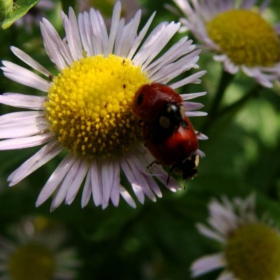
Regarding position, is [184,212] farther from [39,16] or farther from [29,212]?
[39,16]

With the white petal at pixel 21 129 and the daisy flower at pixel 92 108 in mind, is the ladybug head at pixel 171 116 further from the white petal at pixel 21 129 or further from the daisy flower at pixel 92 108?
the white petal at pixel 21 129

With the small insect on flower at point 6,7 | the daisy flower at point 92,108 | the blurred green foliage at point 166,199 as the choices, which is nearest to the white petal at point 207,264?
the blurred green foliage at point 166,199

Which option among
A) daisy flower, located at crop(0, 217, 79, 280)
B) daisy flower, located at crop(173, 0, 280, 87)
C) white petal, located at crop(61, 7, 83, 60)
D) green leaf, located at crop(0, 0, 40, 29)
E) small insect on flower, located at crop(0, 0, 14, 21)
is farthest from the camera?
daisy flower, located at crop(0, 217, 79, 280)

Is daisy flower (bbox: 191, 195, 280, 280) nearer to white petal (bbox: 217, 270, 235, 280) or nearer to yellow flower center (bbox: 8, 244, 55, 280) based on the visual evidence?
white petal (bbox: 217, 270, 235, 280)

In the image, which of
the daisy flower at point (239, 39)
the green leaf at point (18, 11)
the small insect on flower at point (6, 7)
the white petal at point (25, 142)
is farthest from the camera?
the daisy flower at point (239, 39)

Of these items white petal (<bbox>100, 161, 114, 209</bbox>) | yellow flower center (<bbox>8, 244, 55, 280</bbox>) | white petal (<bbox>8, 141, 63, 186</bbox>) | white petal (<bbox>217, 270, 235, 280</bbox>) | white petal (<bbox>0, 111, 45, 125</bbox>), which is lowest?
yellow flower center (<bbox>8, 244, 55, 280</bbox>)

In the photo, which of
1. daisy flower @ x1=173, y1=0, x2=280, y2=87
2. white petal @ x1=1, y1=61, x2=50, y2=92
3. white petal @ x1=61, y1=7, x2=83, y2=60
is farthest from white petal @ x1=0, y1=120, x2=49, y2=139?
daisy flower @ x1=173, y1=0, x2=280, y2=87
